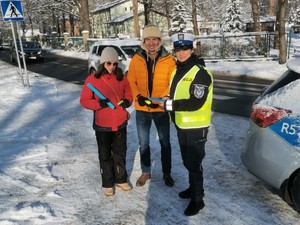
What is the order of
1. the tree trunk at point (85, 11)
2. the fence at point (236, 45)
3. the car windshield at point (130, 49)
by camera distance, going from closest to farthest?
1. the car windshield at point (130, 49)
2. the fence at point (236, 45)
3. the tree trunk at point (85, 11)

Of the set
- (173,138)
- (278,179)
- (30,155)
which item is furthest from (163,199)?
(30,155)

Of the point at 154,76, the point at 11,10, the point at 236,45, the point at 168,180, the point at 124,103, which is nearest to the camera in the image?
the point at 124,103

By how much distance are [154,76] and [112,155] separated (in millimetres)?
1115

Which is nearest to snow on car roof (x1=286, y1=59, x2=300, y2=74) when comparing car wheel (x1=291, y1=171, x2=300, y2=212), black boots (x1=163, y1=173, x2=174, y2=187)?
car wheel (x1=291, y1=171, x2=300, y2=212)

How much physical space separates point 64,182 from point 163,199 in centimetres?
143

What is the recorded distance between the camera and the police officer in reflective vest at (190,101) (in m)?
3.26

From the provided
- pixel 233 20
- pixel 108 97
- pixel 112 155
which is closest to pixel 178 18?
pixel 233 20

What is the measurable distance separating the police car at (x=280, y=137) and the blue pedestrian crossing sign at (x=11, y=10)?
9.85 metres

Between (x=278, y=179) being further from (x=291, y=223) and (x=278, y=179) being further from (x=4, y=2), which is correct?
(x=4, y=2)

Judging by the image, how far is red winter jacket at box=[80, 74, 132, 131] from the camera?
12.6ft

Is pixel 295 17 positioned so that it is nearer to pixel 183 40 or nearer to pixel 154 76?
pixel 154 76

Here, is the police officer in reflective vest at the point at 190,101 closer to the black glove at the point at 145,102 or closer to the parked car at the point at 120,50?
the black glove at the point at 145,102

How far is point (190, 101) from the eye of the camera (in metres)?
3.28

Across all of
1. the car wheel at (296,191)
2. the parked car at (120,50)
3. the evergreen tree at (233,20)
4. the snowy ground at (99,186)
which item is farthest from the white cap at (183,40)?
the evergreen tree at (233,20)
